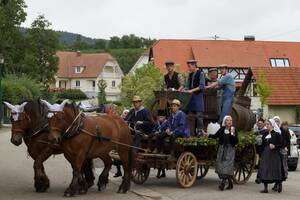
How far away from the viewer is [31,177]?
16781 mm

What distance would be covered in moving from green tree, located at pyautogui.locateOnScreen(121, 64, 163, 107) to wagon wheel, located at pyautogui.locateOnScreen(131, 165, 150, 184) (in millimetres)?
42118

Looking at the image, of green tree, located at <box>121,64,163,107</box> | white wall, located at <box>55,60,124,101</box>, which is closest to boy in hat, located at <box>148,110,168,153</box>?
green tree, located at <box>121,64,163,107</box>

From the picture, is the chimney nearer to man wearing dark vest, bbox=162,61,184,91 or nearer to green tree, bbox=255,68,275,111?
green tree, bbox=255,68,275,111

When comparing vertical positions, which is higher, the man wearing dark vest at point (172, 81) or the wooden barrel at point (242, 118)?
the man wearing dark vest at point (172, 81)

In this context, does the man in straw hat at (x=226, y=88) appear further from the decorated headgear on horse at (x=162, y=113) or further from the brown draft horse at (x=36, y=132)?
the brown draft horse at (x=36, y=132)

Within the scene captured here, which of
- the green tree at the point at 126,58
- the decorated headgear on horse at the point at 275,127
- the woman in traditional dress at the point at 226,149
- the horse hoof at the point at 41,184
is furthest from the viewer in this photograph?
Result: the green tree at the point at 126,58

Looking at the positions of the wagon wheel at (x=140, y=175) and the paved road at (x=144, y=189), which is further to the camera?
the wagon wheel at (x=140, y=175)

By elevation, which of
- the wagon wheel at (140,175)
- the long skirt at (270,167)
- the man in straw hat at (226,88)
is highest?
the man in straw hat at (226,88)

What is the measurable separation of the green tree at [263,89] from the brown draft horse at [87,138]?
37985mm

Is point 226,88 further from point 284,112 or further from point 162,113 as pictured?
point 284,112

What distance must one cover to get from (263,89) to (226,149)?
37.2m

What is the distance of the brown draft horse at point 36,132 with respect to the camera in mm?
13328

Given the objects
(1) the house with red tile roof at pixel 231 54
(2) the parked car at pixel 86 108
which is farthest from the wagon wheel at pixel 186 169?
(1) the house with red tile roof at pixel 231 54

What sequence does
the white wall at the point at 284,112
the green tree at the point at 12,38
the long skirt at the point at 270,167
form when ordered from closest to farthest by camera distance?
the long skirt at the point at 270,167 < the white wall at the point at 284,112 < the green tree at the point at 12,38
